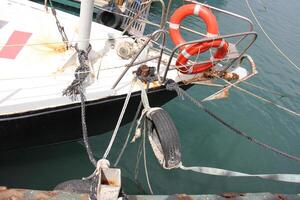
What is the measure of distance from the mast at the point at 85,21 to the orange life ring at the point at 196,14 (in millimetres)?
1692

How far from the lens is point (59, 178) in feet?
18.2

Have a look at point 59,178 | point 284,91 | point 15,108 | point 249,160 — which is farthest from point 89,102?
point 284,91

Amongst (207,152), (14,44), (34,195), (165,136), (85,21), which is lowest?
(207,152)

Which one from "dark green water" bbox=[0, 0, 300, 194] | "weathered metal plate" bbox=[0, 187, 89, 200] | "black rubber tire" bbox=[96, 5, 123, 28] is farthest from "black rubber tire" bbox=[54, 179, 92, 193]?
"black rubber tire" bbox=[96, 5, 123, 28]

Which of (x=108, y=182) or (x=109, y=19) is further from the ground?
(x=109, y=19)

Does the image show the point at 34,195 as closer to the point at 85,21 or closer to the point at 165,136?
the point at 165,136

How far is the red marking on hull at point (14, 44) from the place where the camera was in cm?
518

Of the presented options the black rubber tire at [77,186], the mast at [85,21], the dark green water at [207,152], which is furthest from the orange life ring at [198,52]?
the black rubber tire at [77,186]

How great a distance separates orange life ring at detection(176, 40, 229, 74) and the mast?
156 centimetres

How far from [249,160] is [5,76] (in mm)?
5079

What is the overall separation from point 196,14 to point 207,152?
2828 mm

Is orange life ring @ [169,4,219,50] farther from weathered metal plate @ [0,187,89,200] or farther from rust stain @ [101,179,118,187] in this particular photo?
weathered metal plate @ [0,187,89,200]

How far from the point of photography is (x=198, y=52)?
547 centimetres

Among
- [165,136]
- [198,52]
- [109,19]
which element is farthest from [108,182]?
[109,19]
